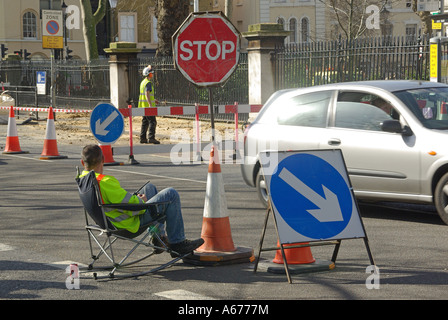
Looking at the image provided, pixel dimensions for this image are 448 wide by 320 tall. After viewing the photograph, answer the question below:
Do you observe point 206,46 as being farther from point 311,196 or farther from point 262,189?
point 262,189

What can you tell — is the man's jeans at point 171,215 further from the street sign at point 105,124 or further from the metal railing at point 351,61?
the metal railing at point 351,61

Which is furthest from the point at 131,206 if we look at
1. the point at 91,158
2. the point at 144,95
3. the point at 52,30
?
the point at 52,30

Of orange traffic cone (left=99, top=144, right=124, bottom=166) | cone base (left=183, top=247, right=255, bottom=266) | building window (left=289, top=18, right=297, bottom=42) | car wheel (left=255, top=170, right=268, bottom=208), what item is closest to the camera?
cone base (left=183, top=247, right=255, bottom=266)

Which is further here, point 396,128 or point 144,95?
point 144,95

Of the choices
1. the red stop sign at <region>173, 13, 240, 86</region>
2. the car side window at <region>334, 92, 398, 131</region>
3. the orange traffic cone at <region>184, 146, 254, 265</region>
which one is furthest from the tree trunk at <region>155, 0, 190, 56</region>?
the orange traffic cone at <region>184, 146, 254, 265</region>

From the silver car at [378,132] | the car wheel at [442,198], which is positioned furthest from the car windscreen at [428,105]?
the car wheel at [442,198]

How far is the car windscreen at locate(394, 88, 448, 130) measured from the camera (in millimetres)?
9945

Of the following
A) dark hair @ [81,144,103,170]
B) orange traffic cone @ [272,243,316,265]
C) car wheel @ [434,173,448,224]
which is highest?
dark hair @ [81,144,103,170]

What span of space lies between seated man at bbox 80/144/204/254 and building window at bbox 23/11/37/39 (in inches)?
2607

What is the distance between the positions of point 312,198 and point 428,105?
3.47 m

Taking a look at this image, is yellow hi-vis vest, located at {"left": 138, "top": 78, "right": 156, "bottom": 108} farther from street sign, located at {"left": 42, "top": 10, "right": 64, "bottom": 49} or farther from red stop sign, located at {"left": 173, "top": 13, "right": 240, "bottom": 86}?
street sign, located at {"left": 42, "top": 10, "right": 64, "bottom": 49}

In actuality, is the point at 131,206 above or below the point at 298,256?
above

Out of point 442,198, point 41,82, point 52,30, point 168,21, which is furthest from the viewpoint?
point 52,30

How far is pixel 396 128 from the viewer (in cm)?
980
